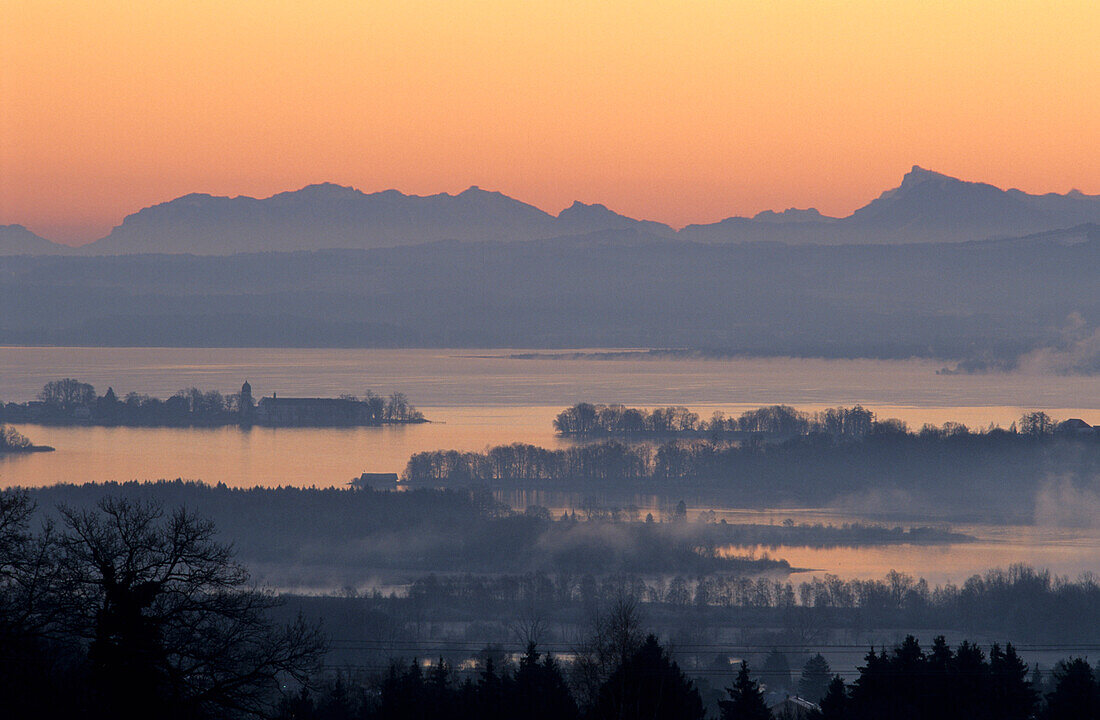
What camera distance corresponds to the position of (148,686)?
8703 millimetres

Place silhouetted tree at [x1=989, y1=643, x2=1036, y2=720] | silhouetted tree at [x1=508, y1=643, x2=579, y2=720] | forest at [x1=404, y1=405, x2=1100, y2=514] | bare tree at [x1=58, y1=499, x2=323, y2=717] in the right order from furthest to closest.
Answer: forest at [x1=404, y1=405, x2=1100, y2=514] → silhouetted tree at [x1=989, y1=643, x2=1036, y2=720] → silhouetted tree at [x1=508, y1=643, x2=579, y2=720] → bare tree at [x1=58, y1=499, x2=323, y2=717]

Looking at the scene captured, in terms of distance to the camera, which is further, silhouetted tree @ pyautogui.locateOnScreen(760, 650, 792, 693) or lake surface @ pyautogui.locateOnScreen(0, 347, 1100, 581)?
lake surface @ pyautogui.locateOnScreen(0, 347, 1100, 581)

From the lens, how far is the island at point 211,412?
77.2 m

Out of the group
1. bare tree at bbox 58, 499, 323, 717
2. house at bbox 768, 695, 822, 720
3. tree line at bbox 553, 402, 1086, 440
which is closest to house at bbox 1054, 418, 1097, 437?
tree line at bbox 553, 402, 1086, 440

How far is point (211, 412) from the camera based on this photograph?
7962cm

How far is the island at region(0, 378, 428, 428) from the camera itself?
77250 millimetres

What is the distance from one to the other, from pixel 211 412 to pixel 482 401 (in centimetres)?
1667

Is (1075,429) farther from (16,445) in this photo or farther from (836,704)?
(836,704)

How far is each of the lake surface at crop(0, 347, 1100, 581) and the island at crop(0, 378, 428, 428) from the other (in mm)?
2390

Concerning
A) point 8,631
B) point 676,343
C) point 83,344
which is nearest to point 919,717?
point 8,631

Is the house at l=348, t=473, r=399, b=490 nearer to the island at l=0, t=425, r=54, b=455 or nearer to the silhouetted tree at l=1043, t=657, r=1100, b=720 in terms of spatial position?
the island at l=0, t=425, r=54, b=455

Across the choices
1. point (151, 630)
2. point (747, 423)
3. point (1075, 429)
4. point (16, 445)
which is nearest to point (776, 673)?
point (151, 630)

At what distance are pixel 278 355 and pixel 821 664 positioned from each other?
457ft

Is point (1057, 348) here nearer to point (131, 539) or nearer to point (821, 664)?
point (821, 664)
